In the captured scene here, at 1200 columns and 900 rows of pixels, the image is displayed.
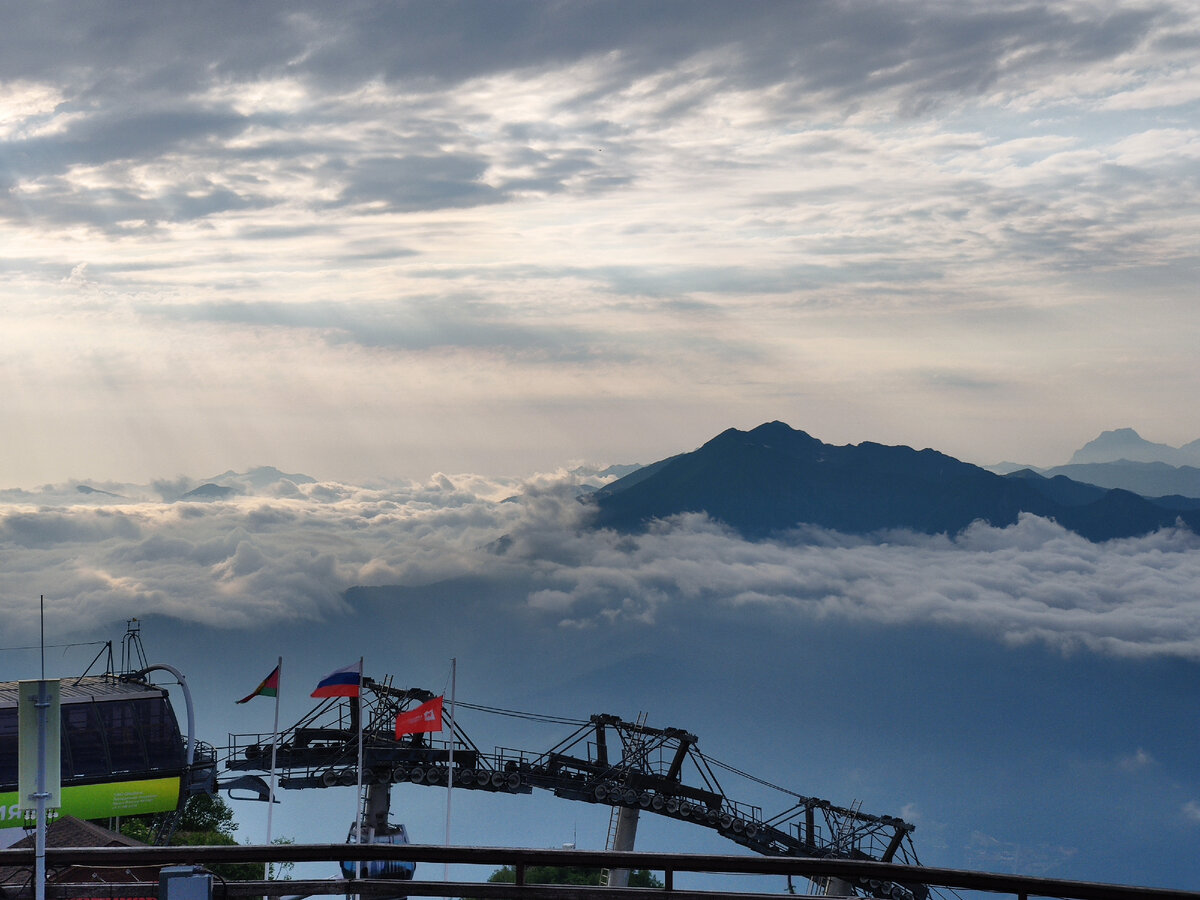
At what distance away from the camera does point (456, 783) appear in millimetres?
61938

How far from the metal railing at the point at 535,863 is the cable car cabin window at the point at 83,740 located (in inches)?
1836

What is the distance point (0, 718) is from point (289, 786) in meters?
13.7

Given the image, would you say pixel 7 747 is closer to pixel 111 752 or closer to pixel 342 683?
pixel 111 752

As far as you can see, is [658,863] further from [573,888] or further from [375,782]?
[375,782]

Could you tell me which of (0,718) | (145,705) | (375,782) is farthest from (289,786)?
(0,718)

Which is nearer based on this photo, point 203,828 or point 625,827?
point 625,827

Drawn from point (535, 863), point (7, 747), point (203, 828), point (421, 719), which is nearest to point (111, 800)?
point (7, 747)

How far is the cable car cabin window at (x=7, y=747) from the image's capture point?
5312cm

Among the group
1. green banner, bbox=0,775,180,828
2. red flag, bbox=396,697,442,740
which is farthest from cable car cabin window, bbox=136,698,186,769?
red flag, bbox=396,697,442,740

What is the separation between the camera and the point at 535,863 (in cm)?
1339

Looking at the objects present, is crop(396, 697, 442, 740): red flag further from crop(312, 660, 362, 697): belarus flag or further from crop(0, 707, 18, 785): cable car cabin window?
crop(0, 707, 18, 785): cable car cabin window

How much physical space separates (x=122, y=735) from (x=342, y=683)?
46.7 ft

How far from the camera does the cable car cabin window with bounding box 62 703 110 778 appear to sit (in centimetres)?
5612

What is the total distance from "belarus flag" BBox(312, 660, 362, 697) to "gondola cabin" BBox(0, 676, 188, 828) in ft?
43.8
